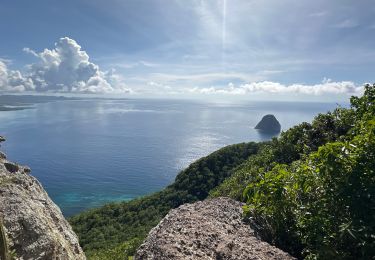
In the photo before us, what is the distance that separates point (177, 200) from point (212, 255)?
183 feet

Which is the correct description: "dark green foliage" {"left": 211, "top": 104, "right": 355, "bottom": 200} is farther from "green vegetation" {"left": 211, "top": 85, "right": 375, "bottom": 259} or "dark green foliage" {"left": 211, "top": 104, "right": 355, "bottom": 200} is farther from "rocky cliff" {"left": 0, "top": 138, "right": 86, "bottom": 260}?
"rocky cliff" {"left": 0, "top": 138, "right": 86, "bottom": 260}

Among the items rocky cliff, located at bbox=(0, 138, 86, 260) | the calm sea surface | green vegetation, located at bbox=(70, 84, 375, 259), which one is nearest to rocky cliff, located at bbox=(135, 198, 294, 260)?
green vegetation, located at bbox=(70, 84, 375, 259)

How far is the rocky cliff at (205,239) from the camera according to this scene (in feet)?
21.5

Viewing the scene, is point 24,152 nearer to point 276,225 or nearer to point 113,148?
point 113,148

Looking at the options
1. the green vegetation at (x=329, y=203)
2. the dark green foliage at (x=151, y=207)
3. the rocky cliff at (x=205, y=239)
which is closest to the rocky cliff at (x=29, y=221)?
the rocky cliff at (x=205, y=239)

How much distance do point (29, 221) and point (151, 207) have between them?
51.3 meters

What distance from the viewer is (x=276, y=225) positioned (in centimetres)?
759

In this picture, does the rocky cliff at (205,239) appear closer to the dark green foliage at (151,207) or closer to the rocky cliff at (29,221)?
the rocky cliff at (29,221)

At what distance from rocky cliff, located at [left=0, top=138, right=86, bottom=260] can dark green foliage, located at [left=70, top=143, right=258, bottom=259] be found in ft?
109

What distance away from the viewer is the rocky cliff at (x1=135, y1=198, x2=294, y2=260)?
656cm

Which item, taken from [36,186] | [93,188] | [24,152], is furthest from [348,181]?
[24,152]

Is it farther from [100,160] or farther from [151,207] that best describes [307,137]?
[100,160]

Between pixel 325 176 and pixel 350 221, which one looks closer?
pixel 350 221

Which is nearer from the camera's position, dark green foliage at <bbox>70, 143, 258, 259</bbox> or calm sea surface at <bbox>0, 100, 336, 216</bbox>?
dark green foliage at <bbox>70, 143, 258, 259</bbox>
